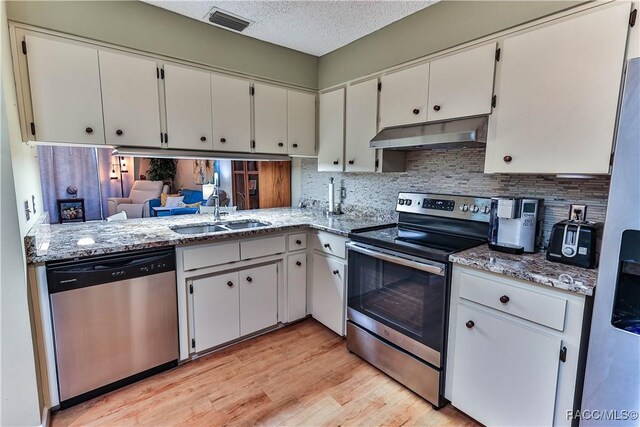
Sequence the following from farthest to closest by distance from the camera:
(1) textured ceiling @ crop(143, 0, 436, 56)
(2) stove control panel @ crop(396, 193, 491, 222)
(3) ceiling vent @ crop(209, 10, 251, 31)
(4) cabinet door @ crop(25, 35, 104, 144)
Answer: (3) ceiling vent @ crop(209, 10, 251, 31) → (1) textured ceiling @ crop(143, 0, 436, 56) → (2) stove control panel @ crop(396, 193, 491, 222) → (4) cabinet door @ crop(25, 35, 104, 144)

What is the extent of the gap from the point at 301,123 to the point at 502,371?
2.45 m

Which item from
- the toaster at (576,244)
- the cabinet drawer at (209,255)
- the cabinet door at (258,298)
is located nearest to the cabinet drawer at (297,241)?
the cabinet door at (258,298)

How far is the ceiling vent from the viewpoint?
2.22m

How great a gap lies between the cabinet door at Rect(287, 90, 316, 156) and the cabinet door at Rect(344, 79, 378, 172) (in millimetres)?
477

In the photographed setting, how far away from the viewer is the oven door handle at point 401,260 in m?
1.69

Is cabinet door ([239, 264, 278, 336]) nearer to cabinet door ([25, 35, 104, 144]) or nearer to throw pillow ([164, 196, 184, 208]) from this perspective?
cabinet door ([25, 35, 104, 144])

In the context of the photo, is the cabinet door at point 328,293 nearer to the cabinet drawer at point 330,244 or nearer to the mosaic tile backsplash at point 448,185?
the cabinet drawer at point 330,244

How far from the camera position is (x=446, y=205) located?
2.16 meters

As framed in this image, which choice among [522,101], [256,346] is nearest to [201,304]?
[256,346]

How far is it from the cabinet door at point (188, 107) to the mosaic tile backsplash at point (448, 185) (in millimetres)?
1253

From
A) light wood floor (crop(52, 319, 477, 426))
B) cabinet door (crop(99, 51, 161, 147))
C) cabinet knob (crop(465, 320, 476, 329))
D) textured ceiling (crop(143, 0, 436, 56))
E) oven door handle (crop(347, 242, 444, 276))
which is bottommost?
light wood floor (crop(52, 319, 477, 426))

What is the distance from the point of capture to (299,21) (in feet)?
7.63

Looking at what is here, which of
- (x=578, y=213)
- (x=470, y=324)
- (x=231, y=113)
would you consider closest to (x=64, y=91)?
(x=231, y=113)

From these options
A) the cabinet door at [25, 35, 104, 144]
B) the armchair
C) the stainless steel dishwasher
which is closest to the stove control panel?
the stainless steel dishwasher
